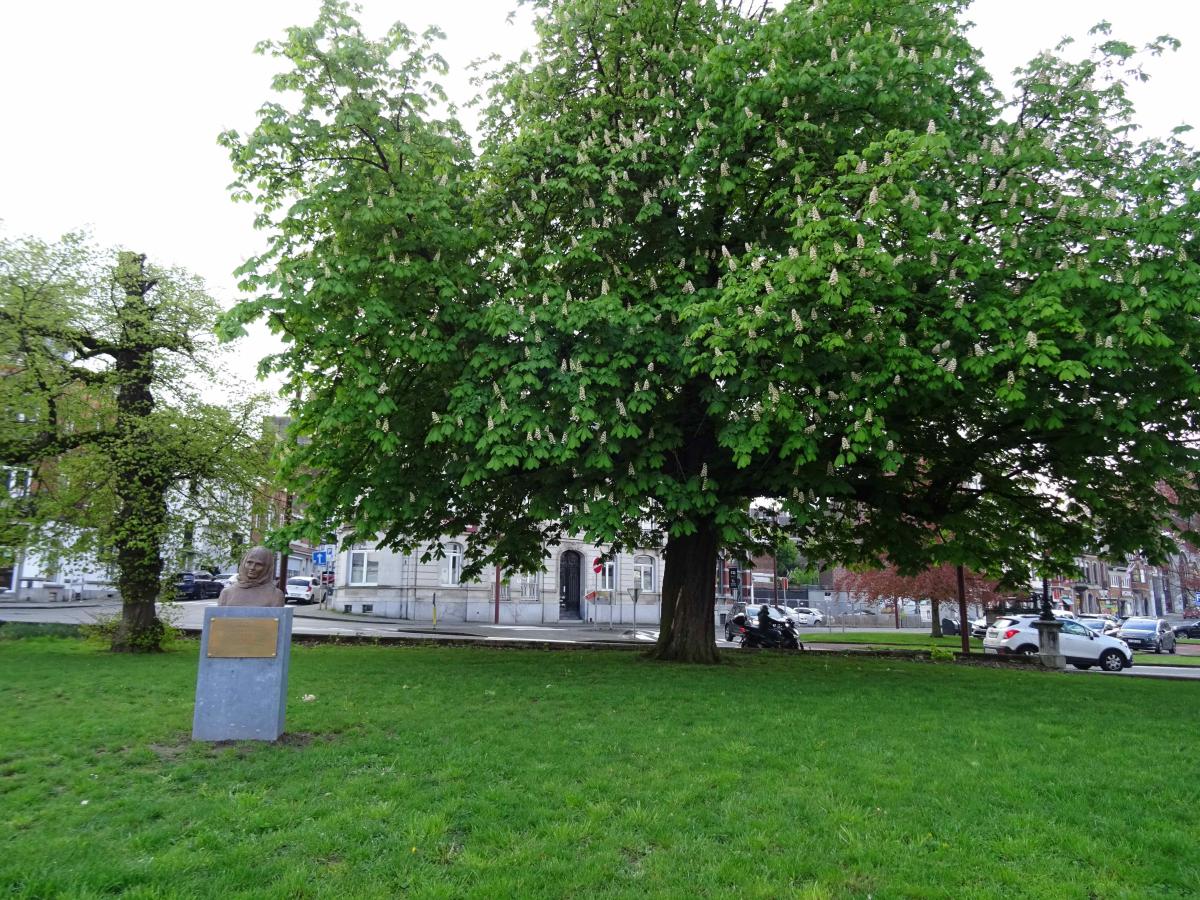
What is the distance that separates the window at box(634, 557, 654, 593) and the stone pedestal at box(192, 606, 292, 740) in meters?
39.9

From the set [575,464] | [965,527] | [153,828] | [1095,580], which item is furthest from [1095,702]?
[1095,580]

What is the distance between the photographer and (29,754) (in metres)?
6.96

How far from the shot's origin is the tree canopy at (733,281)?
31.7 feet

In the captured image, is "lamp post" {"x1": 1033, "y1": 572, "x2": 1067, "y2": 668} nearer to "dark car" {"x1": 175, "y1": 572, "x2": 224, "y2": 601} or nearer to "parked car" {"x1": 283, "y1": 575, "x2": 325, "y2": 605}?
"parked car" {"x1": 283, "y1": 575, "x2": 325, "y2": 605}

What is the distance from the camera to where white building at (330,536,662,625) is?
137 feet

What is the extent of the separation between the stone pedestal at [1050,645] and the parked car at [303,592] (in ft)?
129

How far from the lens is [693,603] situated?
51.1ft

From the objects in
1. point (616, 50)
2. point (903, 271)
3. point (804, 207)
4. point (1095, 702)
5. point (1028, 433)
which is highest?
point (616, 50)

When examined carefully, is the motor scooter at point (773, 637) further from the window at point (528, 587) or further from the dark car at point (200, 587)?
the dark car at point (200, 587)

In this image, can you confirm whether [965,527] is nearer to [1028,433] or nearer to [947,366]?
[1028,433]

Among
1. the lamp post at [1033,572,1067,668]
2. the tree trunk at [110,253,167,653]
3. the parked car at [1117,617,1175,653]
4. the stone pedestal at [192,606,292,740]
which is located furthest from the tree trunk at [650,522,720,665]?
the parked car at [1117,617,1175,653]

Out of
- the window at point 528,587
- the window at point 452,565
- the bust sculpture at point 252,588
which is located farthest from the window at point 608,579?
the bust sculpture at point 252,588

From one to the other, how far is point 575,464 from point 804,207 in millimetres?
4756

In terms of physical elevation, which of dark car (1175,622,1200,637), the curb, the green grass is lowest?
dark car (1175,622,1200,637)
